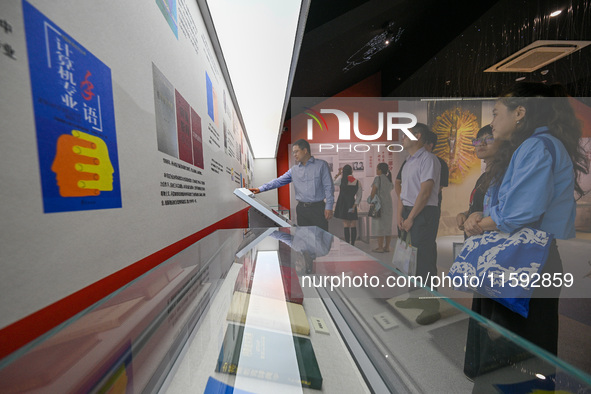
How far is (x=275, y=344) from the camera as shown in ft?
1.61

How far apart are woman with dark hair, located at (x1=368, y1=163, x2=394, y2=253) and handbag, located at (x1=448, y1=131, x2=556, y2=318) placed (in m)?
3.17

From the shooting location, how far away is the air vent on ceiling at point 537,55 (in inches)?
74.8

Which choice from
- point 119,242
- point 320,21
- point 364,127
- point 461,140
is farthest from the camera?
point 364,127

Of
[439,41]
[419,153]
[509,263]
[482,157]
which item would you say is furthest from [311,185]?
[439,41]

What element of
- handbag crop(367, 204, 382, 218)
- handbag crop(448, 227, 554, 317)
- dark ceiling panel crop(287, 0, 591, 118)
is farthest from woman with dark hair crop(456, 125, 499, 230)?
handbag crop(367, 204, 382, 218)

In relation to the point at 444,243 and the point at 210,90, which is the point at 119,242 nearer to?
the point at 210,90

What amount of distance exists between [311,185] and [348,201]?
1.61m

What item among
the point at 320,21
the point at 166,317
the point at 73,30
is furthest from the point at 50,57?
the point at 320,21

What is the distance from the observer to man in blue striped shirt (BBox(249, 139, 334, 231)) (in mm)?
2947

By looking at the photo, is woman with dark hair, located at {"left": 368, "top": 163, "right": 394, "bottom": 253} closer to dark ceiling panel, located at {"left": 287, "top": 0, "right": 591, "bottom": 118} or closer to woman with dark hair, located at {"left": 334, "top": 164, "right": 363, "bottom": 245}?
woman with dark hair, located at {"left": 334, "top": 164, "right": 363, "bottom": 245}

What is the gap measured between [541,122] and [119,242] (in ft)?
6.40

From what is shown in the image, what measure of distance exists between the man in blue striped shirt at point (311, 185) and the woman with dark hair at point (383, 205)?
1.83 metres

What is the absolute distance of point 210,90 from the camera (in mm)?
1670

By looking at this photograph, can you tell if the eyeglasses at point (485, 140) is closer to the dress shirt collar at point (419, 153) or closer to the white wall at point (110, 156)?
the dress shirt collar at point (419, 153)
